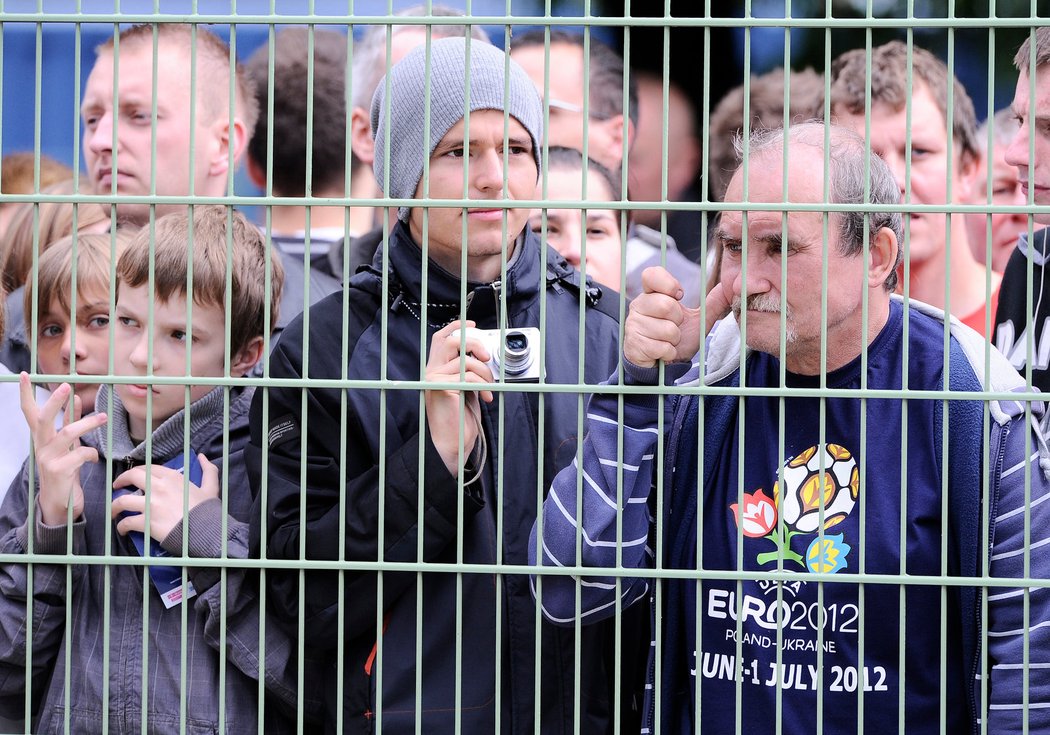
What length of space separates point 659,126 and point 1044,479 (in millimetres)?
2218

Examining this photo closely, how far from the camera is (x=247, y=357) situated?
2.66 metres

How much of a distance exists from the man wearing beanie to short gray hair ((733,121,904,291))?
43 centimetres

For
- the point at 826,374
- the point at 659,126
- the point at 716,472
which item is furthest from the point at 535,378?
the point at 659,126

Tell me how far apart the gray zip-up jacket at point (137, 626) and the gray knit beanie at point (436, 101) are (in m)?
0.59

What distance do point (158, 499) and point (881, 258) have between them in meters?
1.34

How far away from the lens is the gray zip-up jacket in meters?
2.30

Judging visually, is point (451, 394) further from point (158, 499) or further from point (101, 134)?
point (101, 134)

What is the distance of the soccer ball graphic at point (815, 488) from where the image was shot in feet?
6.90

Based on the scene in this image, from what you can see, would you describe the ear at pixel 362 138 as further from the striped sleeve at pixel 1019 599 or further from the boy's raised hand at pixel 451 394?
the striped sleeve at pixel 1019 599

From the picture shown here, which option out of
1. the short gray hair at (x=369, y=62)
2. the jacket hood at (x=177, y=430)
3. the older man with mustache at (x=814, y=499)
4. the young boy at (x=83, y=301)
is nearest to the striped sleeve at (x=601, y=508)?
the older man with mustache at (x=814, y=499)

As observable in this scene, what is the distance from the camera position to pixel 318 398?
7.50ft

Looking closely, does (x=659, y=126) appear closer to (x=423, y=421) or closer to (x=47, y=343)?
(x=47, y=343)

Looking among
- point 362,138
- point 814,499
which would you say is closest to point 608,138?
point 362,138

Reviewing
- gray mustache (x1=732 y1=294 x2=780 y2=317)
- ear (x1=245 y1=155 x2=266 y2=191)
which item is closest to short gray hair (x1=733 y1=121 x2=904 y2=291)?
gray mustache (x1=732 y1=294 x2=780 y2=317)
